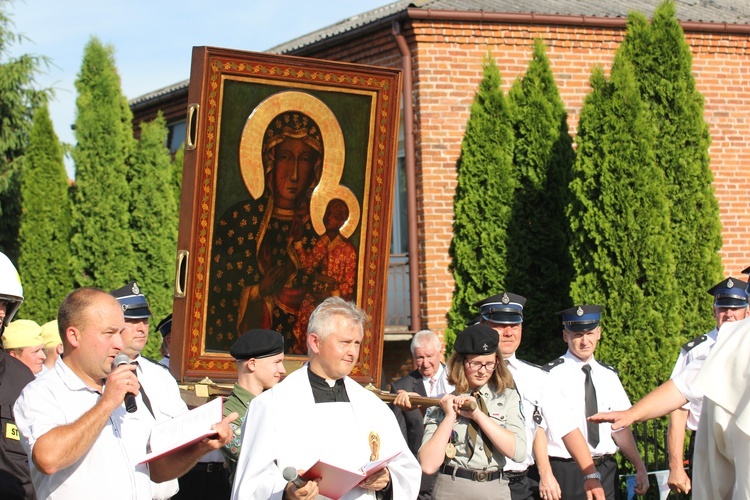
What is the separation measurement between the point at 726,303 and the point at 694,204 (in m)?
4.31

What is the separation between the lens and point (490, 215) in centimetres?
1320

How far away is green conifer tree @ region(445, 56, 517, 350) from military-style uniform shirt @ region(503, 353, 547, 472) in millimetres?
5600

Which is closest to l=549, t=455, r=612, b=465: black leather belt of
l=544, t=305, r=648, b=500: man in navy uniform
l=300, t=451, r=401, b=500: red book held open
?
l=544, t=305, r=648, b=500: man in navy uniform

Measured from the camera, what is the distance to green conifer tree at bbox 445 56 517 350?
43.1ft

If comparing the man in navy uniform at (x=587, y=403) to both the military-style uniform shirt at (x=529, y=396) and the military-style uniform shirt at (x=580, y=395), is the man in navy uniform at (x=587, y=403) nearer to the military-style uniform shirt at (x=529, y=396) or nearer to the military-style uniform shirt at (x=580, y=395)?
the military-style uniform shirt at (x=580, y=395)

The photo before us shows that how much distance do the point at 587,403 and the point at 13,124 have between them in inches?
681

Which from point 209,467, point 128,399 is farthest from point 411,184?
point 128,399

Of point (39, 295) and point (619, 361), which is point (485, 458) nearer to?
point (619, 361)

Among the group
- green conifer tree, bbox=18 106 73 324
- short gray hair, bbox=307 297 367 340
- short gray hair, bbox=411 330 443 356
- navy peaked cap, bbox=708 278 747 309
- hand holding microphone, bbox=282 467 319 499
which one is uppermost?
green conifer tree, bbox=18 106 73 324

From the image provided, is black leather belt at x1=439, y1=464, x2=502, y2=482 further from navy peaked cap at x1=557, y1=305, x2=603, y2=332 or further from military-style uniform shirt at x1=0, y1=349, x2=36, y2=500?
military-style uniform shirt at x1=0, y1=349, x2=36, y2=500

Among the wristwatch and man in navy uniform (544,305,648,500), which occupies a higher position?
man in navy uniform (544,305,648,500)

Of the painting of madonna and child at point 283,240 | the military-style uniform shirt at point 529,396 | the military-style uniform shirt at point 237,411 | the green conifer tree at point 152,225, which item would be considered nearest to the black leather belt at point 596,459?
the military-style uniform shirt at point 529,396

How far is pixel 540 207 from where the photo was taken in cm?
1323

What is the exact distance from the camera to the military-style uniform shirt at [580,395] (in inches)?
307
